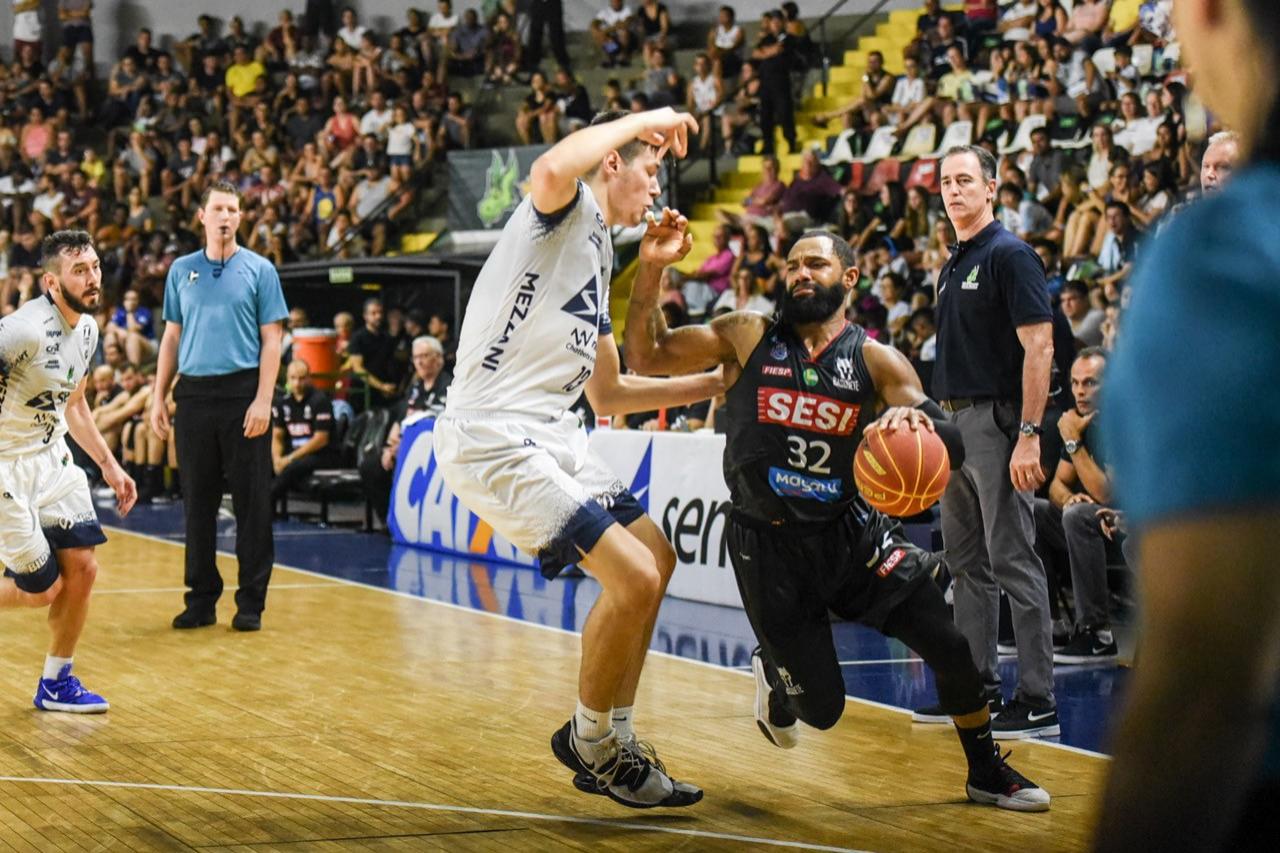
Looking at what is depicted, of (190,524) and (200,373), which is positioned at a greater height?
(200,373)

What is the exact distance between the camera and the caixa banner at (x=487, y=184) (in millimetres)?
16516

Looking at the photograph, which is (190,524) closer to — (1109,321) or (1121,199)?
(1109,321)

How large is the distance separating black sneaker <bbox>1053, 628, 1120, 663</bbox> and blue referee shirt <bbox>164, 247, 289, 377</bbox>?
435 centimetres

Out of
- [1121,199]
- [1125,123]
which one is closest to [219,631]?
[1121,199]

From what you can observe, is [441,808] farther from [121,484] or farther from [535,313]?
[121,484]

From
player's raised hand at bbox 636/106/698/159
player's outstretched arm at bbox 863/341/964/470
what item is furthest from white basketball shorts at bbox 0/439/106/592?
player's outstretched arm at bbox 863/341/964/470

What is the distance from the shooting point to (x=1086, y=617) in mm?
7617

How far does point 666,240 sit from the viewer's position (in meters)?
4.75

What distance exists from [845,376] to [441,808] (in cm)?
185

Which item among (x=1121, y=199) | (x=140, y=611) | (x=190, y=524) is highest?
(x=1121, y=199)

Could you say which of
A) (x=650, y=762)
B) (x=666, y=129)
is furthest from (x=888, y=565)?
(x=666, y=129)

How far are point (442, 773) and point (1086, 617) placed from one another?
3783 mm

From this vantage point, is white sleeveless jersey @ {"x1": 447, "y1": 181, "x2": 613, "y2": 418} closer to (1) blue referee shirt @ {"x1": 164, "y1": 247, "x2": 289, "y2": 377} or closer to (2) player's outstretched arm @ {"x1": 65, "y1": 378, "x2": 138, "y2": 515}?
(2) player's outstretched arm @ {"x1": 65, "y1": 378, "x2": 138, "y2": 515}

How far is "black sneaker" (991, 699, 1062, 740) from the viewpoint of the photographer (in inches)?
231
